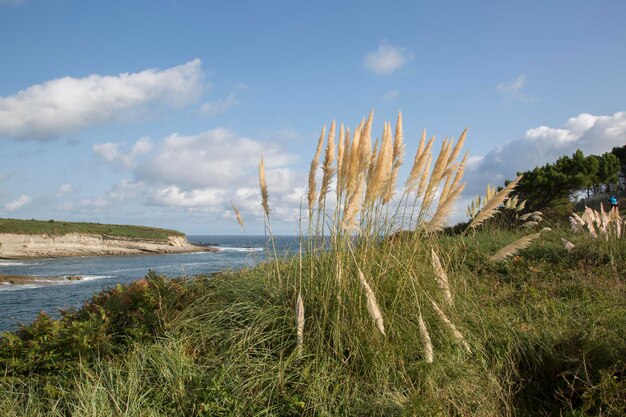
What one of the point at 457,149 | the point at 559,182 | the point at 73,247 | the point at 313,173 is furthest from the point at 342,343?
the point at 73,247

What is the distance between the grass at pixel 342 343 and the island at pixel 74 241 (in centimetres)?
4755

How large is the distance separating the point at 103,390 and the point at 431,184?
299 cm

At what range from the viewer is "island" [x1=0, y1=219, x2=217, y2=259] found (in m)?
47.3

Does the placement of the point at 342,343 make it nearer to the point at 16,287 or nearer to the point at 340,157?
the point at 340,157

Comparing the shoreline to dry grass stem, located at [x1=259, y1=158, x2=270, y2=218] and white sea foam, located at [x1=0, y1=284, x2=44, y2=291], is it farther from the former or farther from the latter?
Answer: dry grass stem, located at [x1=259, y1=158, x2=270, y2=218]

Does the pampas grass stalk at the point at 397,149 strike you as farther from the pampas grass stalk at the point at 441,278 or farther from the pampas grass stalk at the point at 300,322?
the pampas grass stalk at the point at 300,322

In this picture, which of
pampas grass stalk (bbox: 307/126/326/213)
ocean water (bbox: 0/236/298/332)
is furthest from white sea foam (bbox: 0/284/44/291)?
pampas grass stalk (bbox: 307/126/326/213)

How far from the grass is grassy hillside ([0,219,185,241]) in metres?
52.9

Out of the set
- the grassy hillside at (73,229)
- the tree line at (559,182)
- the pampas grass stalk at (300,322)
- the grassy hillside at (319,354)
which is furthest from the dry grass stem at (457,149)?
the grassy hillside at (73,229)

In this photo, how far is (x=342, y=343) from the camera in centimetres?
363

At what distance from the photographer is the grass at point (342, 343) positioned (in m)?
3.30

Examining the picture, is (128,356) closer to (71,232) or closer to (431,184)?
(431,184)

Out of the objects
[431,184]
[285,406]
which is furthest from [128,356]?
[431,184]

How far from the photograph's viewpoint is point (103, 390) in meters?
3.33
